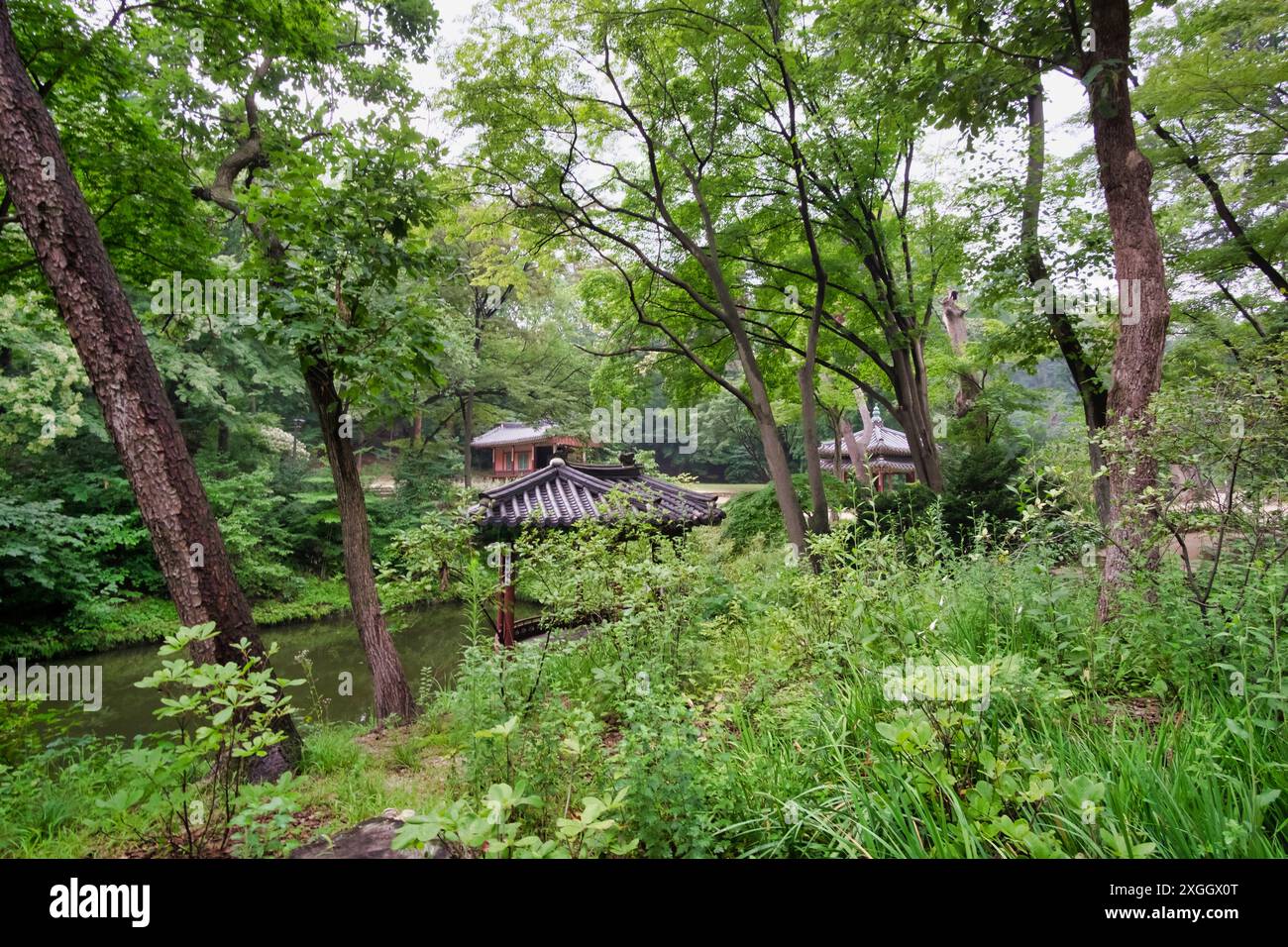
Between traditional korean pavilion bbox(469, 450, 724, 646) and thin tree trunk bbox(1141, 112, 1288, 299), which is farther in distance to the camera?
thin tree trunk bbox(1141, 112, 1288, 299)

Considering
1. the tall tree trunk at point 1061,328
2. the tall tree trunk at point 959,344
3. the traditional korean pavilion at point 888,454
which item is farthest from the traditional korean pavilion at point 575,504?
the traditional korean pavilion at point 888,454

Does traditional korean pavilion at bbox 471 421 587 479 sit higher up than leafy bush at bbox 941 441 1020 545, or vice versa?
traditional korean pavilion at bbox 471 421 587 479

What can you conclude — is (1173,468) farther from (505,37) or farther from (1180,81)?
(505,37)

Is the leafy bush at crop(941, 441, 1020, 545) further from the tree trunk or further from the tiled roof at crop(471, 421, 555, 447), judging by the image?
the tiled roof at crop(471, 421, 555, 447)

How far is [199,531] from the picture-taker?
3334 mm

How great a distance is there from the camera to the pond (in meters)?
7.96

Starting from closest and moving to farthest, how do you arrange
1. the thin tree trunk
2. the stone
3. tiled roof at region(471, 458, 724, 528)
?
the stone, tiled roof at region(471, 458, 724, 528), the thin tree trunk

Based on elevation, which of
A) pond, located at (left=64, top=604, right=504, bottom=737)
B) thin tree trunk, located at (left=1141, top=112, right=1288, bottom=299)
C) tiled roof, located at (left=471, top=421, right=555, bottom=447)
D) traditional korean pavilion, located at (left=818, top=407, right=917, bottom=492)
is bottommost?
pond, located at (left=64, top=604, right=504, bottom=737)

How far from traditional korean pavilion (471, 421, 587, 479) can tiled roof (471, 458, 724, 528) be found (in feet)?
49.2

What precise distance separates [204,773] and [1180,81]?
10908 millimetres

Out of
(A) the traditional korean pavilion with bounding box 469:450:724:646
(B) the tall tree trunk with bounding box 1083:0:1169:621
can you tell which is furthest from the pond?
(B) the tall tree trunk with bounding box 1083:0:1169:621

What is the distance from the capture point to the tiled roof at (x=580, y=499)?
21.0 ft

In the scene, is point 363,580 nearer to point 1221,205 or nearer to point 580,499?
point 580,499
